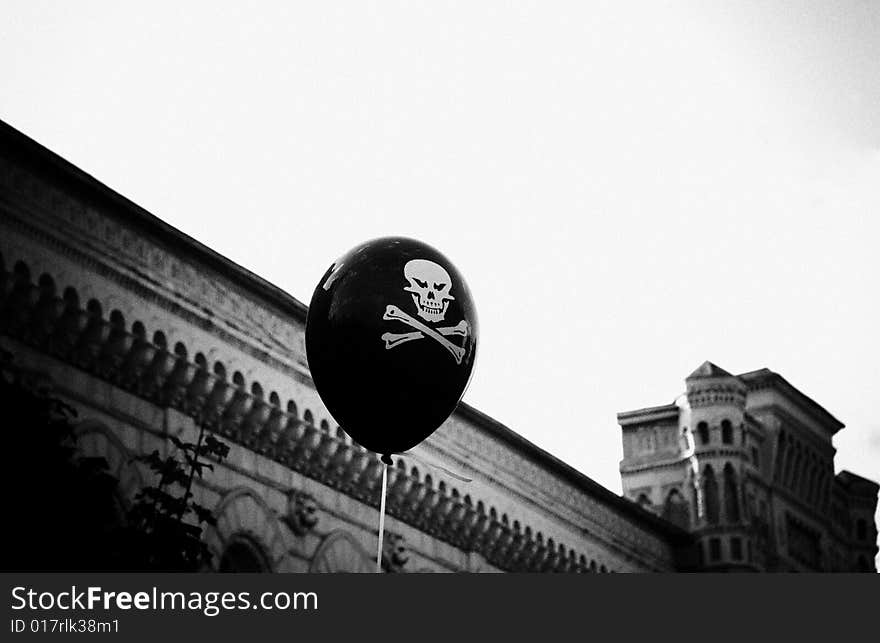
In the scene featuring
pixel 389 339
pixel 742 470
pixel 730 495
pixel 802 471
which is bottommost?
pixel 389 339

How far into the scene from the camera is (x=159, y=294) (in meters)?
16.9

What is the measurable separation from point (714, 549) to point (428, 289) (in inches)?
858

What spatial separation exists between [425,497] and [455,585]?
395 inches

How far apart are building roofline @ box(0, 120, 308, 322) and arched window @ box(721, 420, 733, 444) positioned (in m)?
13.3

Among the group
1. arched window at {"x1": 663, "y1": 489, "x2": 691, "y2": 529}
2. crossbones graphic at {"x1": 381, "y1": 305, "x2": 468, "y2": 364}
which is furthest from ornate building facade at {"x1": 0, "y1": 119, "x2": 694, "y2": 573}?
arched window at {"x1": 663, "y1": 489, "x2": 691, "y2": 529}

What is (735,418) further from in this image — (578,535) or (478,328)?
(478,328)

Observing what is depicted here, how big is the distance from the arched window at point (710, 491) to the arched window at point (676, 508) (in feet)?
1.97

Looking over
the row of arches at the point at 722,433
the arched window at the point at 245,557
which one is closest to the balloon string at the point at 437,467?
the arched window at the point at 245,557

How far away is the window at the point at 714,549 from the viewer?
1153 inches

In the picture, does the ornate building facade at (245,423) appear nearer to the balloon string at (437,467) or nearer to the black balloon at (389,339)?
the balloon string at (437,467)

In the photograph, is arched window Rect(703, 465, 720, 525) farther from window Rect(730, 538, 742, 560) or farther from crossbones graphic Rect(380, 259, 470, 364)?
crossbones graphic Rect(380, 259, 470, 364)

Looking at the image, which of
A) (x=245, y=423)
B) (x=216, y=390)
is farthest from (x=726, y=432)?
(x=216, y=390)

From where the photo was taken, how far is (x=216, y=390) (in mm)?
17656

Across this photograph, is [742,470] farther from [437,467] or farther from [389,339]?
[389,339]
